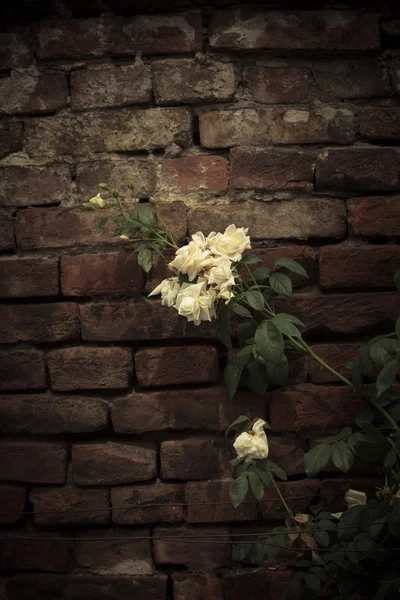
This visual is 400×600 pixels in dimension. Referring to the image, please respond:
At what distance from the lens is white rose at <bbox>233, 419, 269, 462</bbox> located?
1.13 m

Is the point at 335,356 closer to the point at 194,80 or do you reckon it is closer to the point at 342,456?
the point at 342,456

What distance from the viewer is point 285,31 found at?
127cm

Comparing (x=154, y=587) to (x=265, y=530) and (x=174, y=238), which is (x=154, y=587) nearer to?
(x=265, y=530)

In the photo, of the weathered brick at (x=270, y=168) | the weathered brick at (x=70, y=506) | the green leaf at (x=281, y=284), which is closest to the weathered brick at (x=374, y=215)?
the weathered brick at (x=270, y=168)

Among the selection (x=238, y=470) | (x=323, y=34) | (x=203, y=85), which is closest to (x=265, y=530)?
(x=238, y=470)

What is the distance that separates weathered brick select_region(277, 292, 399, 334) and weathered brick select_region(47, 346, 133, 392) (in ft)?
1.32

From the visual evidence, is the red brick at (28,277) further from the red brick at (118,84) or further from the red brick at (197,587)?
the red brick at (197,587)

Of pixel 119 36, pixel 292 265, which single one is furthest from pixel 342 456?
pixel 119 36

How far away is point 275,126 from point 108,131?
0.39 metres

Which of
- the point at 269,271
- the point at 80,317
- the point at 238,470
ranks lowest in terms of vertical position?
the point at 238,470

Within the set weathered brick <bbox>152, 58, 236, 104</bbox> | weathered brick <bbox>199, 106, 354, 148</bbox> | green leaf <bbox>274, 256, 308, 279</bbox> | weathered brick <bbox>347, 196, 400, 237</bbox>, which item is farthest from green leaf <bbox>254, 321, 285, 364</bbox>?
weathered brick <bbox>152, 58, 236, 104</bbox>

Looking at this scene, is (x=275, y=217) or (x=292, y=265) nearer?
(x=292, y=265)

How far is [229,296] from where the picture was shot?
108 cm

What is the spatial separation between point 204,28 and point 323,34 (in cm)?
28
